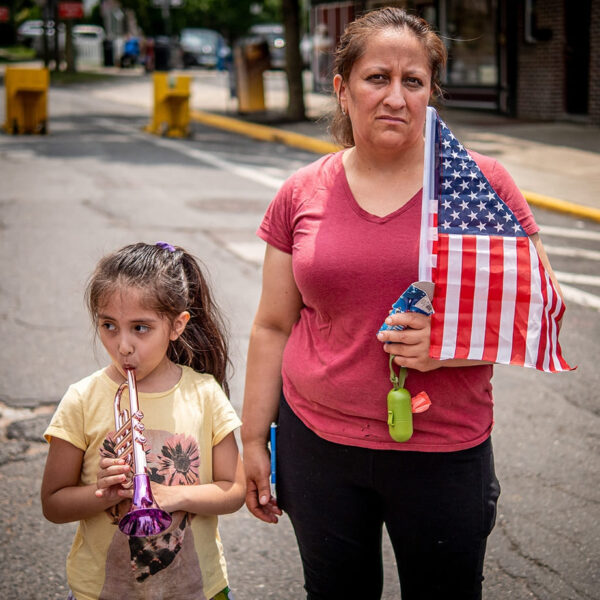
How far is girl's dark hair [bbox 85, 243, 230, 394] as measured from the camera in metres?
2.23

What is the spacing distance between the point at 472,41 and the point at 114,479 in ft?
64.6

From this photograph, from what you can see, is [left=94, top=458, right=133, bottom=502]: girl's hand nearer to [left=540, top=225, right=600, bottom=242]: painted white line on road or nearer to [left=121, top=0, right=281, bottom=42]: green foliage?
[left=540, top=225, right=600, bottom=242]: painted white line on road

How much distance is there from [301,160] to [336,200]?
1182 cm

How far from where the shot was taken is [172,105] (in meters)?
17.0

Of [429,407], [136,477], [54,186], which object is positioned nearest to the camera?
[136,477]

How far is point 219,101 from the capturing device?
82.0 feet

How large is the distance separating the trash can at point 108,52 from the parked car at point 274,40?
776 centimetres

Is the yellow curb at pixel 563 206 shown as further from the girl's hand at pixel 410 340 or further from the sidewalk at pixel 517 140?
the girl's hand at pixel 410 340

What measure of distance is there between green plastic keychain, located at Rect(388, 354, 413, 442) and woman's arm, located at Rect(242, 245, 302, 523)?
425mm

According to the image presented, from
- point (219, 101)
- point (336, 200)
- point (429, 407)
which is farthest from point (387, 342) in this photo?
point (219, 101)

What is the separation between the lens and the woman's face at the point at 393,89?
6.89ft

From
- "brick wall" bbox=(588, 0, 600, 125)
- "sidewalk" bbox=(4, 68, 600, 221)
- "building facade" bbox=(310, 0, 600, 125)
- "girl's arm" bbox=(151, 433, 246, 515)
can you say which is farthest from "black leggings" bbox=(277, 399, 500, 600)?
"brick wall" bbox=(588, 0, 600, 125)

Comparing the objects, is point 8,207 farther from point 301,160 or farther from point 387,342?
point 387,342

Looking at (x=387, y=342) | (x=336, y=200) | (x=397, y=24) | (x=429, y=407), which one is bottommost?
(x=429, y=407)
